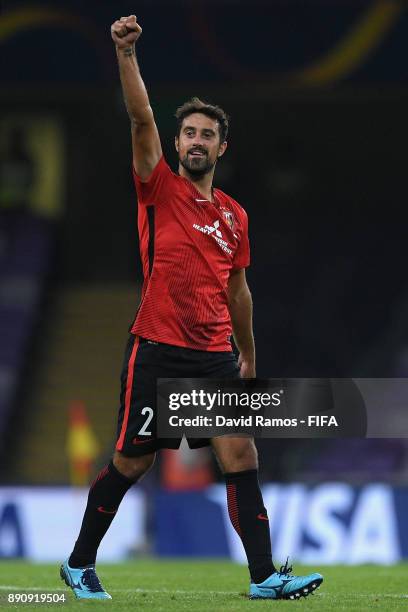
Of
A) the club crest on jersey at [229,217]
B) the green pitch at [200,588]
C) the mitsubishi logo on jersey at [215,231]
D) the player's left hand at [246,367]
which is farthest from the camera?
the player's left hand at [246,367]

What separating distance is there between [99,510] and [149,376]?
2.15 feet

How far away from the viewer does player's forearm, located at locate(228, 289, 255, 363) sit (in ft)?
24.2

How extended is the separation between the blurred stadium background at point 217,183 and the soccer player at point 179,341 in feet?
24.1

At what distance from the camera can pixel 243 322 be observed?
7.43 meters

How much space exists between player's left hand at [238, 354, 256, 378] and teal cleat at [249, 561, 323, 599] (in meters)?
1.01

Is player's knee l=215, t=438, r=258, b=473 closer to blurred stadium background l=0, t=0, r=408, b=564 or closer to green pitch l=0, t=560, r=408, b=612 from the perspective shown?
green pitch l=0, t=560, r=408, b=612

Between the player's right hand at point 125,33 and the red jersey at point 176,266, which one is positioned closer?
the player's right hand at point 125,33

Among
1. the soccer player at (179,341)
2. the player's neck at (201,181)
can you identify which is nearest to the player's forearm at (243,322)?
the soccer player at (179,341)

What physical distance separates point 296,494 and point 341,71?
6.44 meters

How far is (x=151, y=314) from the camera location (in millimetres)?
6926

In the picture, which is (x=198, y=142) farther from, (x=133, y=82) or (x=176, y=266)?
(x=176, y=266)

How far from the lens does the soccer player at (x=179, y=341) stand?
6.82m

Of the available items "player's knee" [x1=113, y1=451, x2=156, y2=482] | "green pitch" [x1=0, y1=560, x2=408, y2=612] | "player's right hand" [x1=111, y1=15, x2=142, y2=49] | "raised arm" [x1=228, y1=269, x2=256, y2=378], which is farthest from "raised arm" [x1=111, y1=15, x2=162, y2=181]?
"green pitch" [x1=0, y1=560, x2=408, y2=612]

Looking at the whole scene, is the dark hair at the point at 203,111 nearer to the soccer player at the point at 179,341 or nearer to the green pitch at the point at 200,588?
the soccer player at the point at 179,341
